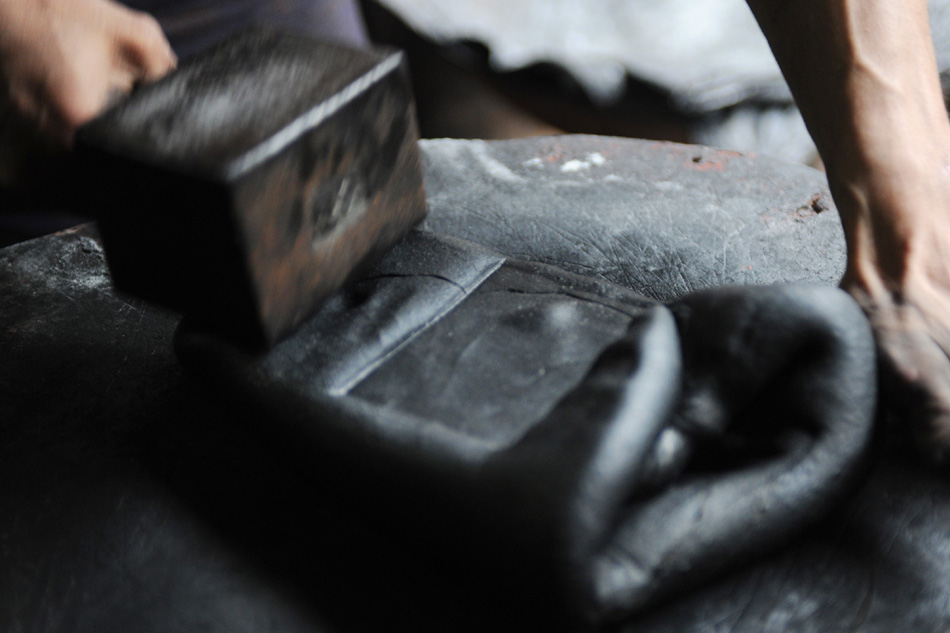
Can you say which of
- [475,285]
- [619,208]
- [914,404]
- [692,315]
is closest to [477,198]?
[619,208]

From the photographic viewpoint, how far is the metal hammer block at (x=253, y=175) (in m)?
0.65

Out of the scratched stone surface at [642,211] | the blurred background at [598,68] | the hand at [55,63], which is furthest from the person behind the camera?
the blurred background at [598,68]

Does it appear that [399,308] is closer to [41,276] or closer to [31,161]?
[31,161]

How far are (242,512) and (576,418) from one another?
354 mm

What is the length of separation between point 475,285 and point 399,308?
97mm

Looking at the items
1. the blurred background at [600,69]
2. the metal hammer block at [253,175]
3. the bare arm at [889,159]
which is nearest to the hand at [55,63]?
the metal hammer block at [253,175]

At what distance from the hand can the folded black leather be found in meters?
0.24

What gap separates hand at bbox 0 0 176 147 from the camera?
30.8 inches

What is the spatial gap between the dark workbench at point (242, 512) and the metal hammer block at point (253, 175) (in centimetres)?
15

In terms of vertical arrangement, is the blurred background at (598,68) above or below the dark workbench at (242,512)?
below

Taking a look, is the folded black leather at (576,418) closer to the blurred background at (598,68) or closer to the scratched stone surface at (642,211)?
the scratched stone surface at (642,211)

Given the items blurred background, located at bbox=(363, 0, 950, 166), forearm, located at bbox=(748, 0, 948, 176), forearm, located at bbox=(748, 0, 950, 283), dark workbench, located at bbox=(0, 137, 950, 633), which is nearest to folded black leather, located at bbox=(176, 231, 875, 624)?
dark workbench, located at bbox=(0, 137, 950, 633)

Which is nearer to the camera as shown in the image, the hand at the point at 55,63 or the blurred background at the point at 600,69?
the hand at the point at 55,63

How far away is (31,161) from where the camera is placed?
82 cm
